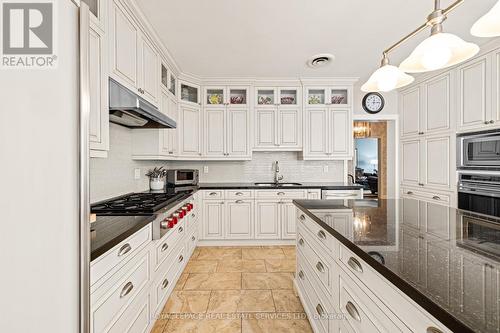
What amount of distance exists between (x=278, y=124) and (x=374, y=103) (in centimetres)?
180

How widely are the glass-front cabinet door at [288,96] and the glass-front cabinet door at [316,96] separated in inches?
8.6

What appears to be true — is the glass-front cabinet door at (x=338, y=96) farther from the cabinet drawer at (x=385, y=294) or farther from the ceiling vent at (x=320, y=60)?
the cabinet drawer at (x=385, y=294)

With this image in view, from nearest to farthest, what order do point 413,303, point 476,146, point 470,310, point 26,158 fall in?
1. point 470,310
2. point 413,303
3. point 26,158
4. point 476,146

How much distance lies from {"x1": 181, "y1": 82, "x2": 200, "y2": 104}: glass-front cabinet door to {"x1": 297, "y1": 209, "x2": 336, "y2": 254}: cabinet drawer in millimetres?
2625

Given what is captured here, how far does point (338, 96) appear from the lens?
12.9 feet

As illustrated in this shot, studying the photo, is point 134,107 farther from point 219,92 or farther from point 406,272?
point 219,92

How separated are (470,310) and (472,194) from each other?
2.92m

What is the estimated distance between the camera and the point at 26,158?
0.76 m

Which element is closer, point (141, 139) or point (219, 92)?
point (141, 139)

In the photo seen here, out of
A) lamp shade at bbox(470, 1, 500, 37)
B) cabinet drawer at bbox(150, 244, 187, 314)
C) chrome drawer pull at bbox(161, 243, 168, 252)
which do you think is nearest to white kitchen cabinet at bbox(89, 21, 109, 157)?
chrome drawer pull at bbox(161, 243, 168, 252)

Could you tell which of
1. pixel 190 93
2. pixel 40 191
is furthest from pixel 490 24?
pixel 190 93

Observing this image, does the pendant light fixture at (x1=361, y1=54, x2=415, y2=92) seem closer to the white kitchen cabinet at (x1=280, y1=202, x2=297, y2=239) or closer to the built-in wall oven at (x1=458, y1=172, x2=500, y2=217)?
the built-in wall oven at (x1=458, y1=172, x2=500, y2=217)

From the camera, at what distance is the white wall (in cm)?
75

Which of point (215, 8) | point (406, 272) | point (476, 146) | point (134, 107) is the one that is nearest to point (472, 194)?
point (476, 146)
